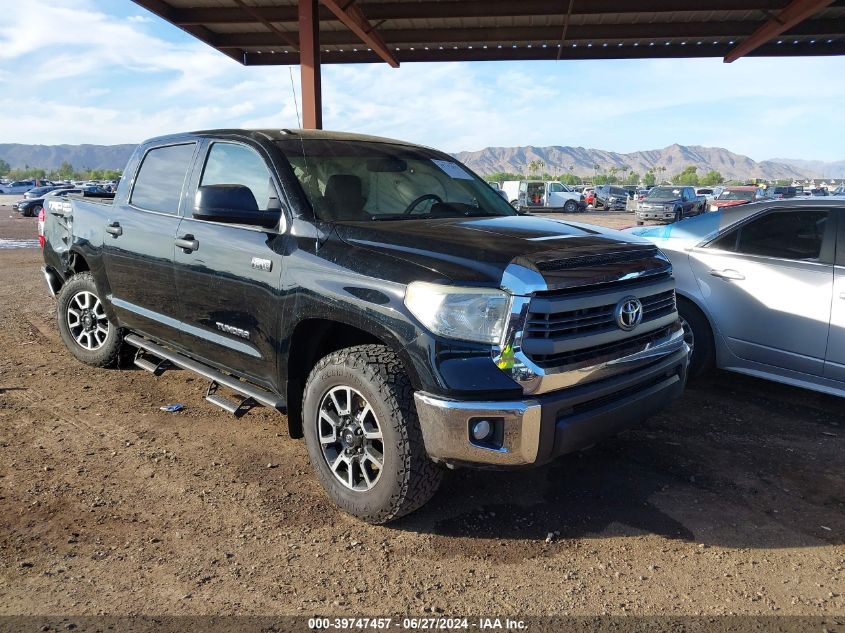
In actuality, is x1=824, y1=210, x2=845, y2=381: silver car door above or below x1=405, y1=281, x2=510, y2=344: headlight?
below

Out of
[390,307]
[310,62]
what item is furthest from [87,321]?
[310,62]

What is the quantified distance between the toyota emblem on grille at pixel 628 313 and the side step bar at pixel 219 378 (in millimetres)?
1770

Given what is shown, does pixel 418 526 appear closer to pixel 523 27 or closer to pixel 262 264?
pixel 262 264

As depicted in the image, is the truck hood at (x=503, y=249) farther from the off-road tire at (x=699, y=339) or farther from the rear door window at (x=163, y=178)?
the off-road tire at (x=699, y=339)

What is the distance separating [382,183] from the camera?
12.7 ft

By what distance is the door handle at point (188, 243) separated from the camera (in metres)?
3.85

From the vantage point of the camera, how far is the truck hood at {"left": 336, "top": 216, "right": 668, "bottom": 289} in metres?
2.71

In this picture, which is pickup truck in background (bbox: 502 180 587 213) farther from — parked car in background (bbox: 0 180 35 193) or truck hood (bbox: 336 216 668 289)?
parked car in background (bbox: 0 180 35 193)

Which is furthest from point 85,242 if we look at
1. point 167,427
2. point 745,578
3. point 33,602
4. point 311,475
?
point 745,578

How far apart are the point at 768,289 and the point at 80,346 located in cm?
555

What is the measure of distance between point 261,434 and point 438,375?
6.57ft

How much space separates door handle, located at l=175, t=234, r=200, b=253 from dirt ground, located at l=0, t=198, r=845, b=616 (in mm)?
1217

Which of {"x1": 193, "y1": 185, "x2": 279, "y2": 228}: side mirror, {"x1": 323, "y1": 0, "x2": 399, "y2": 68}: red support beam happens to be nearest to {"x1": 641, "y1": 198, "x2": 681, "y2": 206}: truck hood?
{"x1": 323, "y1": 0, "x2": 399, "y2": 68}: red support beam

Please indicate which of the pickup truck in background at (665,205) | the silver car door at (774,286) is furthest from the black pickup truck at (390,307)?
the pickup truck in background at (665,205)
